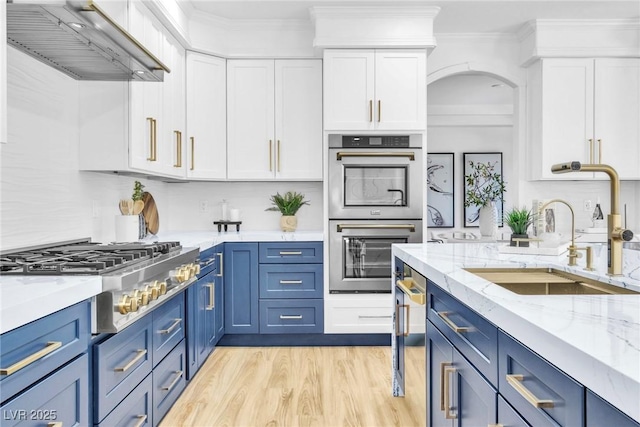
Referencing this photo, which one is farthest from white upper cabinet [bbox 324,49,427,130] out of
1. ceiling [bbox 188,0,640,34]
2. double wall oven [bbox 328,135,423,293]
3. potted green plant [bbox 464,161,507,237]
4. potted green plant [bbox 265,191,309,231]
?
potted green plant [bbox 464,161,507,237]

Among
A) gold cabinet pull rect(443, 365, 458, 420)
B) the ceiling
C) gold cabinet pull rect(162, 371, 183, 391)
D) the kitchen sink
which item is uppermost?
the ceiling

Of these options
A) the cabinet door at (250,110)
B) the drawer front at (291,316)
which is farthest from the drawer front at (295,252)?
the cabinet door at (250,110)

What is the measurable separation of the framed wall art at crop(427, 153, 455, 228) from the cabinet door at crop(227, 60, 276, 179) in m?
3.90

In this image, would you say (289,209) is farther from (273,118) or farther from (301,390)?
(301,390)

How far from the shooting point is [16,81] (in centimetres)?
211

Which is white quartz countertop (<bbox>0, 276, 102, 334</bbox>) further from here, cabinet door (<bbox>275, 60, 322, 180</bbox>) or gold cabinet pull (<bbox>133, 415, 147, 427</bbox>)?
cabinet door (<bbox>275, 60, 322, 180</bbox>)

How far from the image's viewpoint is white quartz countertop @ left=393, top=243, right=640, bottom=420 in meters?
0.65

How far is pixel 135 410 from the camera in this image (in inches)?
72.2

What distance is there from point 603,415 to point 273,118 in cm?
337

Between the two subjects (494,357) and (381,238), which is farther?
(381,238)

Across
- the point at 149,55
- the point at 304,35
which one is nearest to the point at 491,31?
the point at 304,35

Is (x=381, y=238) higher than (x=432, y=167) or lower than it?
lower

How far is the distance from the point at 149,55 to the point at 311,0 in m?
1.68

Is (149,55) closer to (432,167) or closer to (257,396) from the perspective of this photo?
(257,396)
